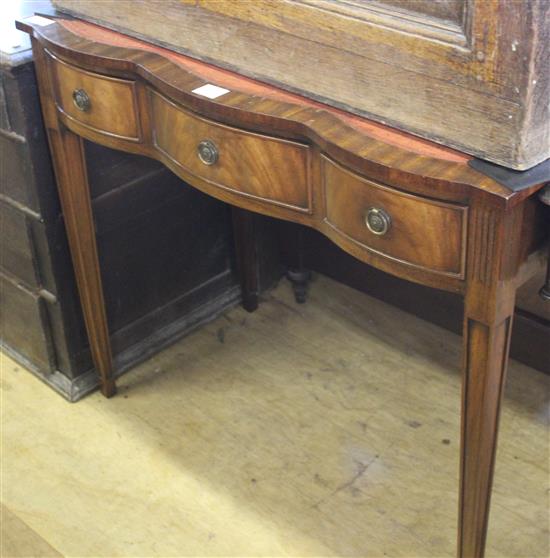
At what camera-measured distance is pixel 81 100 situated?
1.56 meters

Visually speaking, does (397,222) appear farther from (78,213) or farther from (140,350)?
(140,350)

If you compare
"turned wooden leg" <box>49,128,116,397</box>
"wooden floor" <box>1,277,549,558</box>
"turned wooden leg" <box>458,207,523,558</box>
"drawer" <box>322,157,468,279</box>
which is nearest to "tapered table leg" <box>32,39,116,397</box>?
"turned wooden leg" <box>49,128,116,397</box>

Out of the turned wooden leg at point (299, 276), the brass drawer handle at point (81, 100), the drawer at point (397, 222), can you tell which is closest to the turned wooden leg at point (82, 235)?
the brass drawer handle at point (81, 100)

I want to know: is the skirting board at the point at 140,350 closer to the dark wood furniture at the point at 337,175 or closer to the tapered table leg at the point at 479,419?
the dark wood furniture at the point at 337,175

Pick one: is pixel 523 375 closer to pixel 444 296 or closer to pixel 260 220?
pixel 444 296

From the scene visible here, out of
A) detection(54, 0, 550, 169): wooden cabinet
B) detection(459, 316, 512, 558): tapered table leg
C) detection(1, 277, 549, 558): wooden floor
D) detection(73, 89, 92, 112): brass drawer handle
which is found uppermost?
detection(54, 0, 550, 169): wooden cabinet

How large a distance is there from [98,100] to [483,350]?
0.72 meters

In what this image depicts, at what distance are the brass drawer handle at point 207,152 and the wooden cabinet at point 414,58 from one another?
0.38 ft

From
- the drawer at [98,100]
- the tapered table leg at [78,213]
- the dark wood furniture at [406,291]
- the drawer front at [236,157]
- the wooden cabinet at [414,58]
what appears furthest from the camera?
the dark wood furniture at [406,291]

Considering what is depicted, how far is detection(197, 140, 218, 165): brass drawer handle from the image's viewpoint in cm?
136

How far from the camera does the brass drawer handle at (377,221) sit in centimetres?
119

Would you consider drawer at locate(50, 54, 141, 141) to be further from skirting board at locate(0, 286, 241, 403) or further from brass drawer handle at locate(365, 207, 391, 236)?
skirting board at locate(0, 286, 241, 403)

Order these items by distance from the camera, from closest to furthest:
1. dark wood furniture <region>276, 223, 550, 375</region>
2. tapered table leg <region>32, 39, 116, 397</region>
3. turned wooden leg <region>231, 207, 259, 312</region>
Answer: tapered table leg <region>32, 39, 116, 397</region>
dark wood furniture <region>276, 223, 550, 375</region>
turned wooden leg <region>231, 207, 259, 312</region>

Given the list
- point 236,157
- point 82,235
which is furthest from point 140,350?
point 236,157
